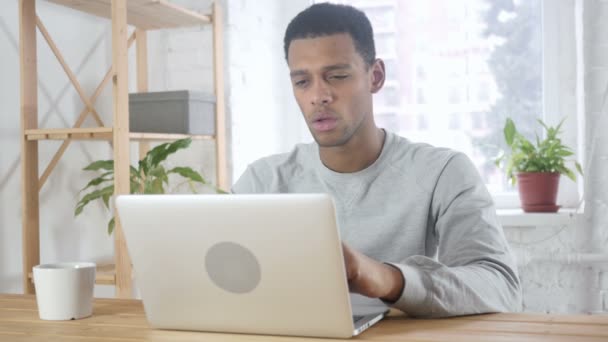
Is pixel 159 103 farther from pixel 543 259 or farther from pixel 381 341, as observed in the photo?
pixel 381 341

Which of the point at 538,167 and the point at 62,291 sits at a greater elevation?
the point at 538,167

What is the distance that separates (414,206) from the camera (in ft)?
5.24

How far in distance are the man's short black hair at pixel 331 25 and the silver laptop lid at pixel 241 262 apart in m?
0.70

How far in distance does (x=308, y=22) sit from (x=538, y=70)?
1423mm

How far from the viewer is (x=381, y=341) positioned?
1.03 metres

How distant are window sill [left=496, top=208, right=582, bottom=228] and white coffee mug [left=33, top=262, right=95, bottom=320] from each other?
5.55 feet

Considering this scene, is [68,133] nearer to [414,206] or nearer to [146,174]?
[146,174]

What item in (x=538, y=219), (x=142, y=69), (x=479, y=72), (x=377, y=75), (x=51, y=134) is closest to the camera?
(x=377, y=75)

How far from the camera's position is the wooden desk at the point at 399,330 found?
1.04m

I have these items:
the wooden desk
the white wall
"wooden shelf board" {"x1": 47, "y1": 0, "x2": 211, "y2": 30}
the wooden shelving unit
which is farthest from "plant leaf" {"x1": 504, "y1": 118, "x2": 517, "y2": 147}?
the wooden desk

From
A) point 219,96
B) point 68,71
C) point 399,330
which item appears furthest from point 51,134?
point 399,330

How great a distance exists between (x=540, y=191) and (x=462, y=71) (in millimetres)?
547

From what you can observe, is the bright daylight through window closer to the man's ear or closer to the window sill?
the window sill

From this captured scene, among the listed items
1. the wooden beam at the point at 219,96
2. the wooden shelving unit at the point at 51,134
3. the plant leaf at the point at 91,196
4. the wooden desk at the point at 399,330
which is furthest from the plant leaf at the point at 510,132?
the wooden desk at the point at 399,330
